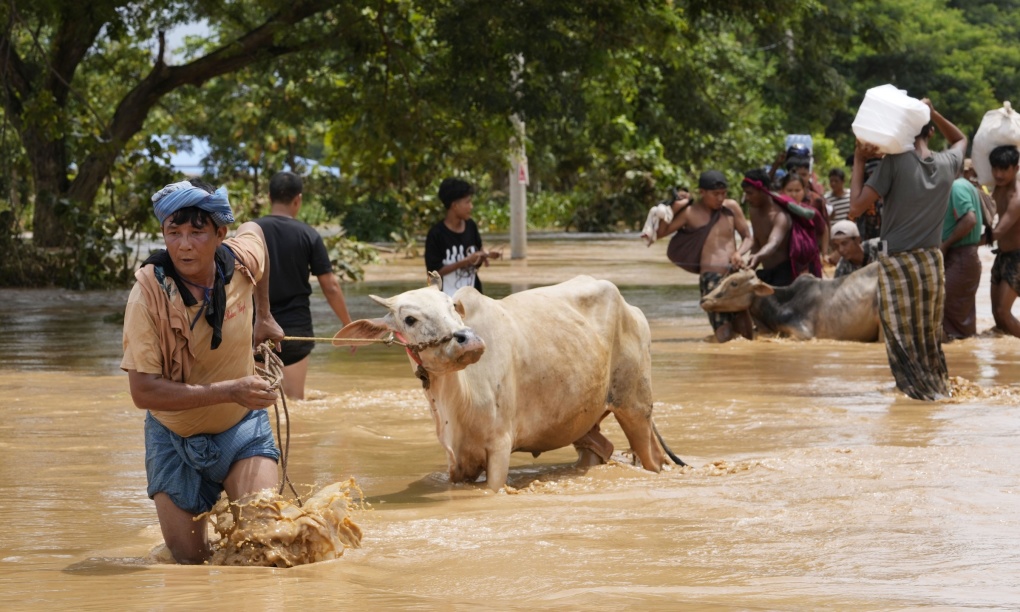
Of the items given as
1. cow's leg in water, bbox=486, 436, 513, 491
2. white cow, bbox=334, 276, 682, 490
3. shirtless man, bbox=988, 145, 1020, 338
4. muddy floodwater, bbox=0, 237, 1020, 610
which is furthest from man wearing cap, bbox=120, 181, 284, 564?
shirtless man, bbox=988, 145, 1020, 338

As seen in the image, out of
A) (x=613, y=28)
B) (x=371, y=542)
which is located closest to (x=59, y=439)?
(x=371, y=542)

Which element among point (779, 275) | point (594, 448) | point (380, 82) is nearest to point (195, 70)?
point (380, 82)

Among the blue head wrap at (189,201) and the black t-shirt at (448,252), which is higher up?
the blue head wrap at (189,201)

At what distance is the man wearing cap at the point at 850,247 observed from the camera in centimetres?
1388

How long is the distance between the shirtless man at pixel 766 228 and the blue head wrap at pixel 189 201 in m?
9.06

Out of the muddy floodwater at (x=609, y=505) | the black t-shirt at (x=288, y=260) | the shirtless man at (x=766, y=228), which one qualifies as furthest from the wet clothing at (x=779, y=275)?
the black t-shirt at (x=288, y=260)

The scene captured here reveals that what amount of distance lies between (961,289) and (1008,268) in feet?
1.71

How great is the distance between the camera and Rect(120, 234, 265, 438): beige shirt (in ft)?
15.2

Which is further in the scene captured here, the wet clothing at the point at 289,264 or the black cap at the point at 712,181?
the black cap at the point at 712,181

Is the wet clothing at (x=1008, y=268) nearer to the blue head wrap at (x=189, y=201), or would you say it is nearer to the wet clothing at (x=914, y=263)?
the wet clothing at (x=914, y=263)

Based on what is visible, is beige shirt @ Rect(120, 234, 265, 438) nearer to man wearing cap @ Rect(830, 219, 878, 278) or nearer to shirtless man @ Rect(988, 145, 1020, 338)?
shirtless man @ Rect(988, 145, 1020, 338)

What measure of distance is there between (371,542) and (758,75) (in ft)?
94.4

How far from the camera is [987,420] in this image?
8.55 meters

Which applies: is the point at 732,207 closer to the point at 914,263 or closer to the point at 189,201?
the point at 914,263
